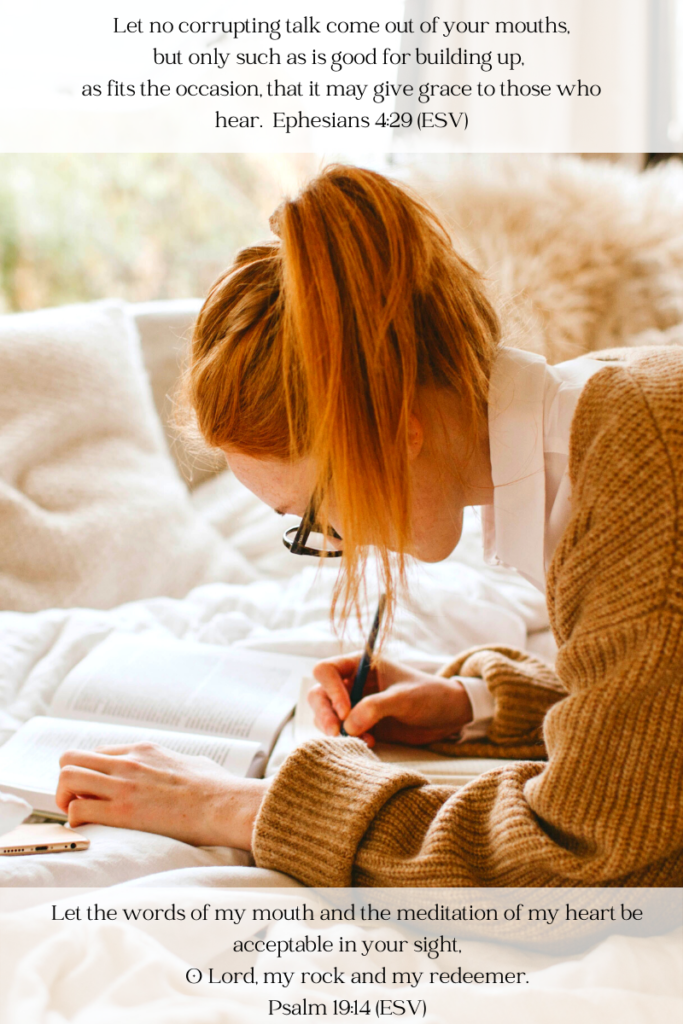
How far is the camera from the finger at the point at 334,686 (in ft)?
2.98

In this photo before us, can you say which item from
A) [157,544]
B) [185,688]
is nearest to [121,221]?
[157,544]

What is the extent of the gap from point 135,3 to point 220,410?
3.75ft

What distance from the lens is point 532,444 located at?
710 millimetres

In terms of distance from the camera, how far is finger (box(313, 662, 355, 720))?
91 centimetres

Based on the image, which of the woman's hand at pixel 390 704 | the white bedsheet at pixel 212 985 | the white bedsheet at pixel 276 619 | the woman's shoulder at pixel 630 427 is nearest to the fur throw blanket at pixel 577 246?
the white bedsheet at pixel 276 619

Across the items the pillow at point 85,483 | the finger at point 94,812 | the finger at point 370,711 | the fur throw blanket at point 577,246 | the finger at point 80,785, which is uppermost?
the fur throw blanket at point 577,246

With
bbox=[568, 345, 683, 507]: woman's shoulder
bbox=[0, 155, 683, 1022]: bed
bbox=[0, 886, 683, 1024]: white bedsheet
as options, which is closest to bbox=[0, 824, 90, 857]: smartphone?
bbox=[0, 155, 683, 1022]: bed

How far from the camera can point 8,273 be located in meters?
2.71

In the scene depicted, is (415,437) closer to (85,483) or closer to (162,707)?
(162,707)

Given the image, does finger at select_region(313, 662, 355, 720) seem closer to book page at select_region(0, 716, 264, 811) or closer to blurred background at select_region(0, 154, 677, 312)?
book page at select_region(0, 716, 264, 811)

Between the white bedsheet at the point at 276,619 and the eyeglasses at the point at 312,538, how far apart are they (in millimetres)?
159

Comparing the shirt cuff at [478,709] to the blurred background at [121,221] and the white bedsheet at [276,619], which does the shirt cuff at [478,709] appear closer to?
the white bedsheet at [276,619]

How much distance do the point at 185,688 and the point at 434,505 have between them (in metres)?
0.42

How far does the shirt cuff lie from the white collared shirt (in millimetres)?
259
